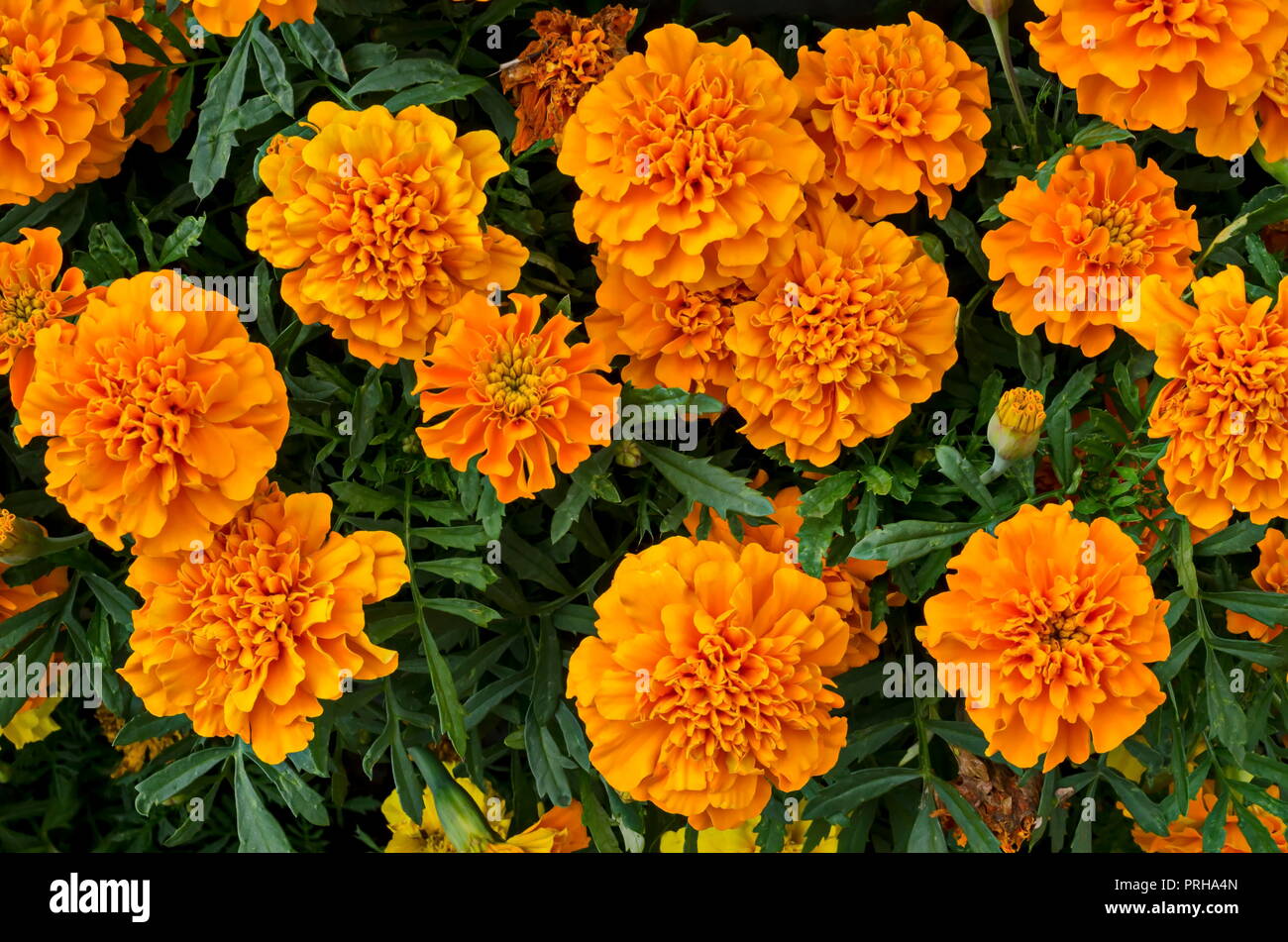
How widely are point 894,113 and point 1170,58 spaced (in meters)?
0.24

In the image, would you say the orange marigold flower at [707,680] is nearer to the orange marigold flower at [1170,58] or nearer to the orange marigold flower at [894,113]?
the orange marigold flower at [894,113]

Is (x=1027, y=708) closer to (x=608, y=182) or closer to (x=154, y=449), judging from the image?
(x=608, y=182)

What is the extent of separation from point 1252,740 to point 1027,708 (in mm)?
353

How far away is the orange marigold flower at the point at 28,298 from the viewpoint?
102 cm

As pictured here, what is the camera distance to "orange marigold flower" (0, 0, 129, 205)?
3.38 ft

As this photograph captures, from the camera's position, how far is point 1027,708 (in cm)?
93

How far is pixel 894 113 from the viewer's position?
101 cm

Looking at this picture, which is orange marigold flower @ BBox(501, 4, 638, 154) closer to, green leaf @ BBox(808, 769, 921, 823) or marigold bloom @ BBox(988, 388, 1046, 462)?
marigold bloom @ BBox(988, 388, 1046, 462)

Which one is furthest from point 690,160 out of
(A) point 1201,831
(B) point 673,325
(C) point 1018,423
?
(A) point 1201,831

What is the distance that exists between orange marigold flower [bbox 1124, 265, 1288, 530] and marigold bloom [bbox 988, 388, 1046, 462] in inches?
4.5

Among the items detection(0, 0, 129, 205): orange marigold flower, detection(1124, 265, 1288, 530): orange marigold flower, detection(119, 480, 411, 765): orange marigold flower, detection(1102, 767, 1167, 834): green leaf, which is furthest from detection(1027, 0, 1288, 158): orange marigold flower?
detection(0, 0, 129, 205): orange marigold flower

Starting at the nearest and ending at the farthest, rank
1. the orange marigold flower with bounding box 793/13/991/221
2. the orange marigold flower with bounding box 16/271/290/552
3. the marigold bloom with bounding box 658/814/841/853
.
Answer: the orange marigold flower with bounding box 16/271/290/552 < the orange marigold flower with bounding box 793/13/991/221 < the marigold bloom with bounding box 658/814/841/853

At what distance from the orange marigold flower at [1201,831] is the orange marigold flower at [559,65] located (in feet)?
3.32

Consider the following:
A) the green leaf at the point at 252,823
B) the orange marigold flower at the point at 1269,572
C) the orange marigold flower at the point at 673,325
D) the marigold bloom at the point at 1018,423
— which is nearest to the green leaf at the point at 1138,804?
the orange marigold flower at the point at 1269,572
